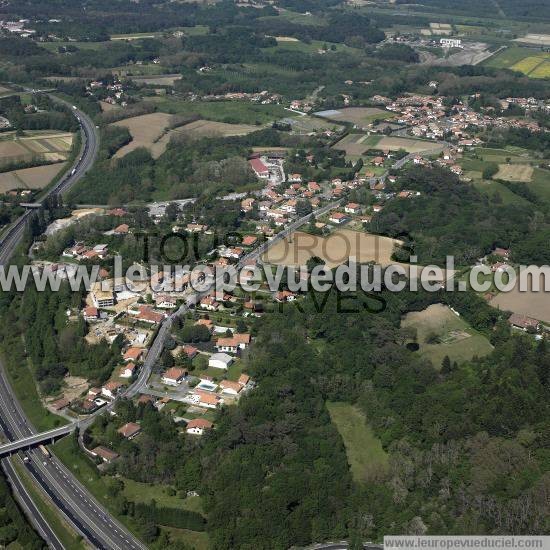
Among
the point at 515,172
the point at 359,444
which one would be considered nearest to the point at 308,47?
the point at 515,172

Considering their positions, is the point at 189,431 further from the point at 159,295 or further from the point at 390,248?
the point at 390,248

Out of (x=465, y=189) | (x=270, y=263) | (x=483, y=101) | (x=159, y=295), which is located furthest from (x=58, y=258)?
(x=483, y=101)

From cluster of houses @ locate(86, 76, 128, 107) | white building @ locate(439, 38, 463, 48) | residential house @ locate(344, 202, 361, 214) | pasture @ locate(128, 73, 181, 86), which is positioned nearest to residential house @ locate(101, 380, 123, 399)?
residential house @ locate(344, 202, 361, 214)

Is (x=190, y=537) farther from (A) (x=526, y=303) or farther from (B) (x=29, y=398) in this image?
(A) (x=526, y=303)

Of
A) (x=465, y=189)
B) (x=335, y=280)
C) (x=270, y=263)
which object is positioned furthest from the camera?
(x=465, y=189)

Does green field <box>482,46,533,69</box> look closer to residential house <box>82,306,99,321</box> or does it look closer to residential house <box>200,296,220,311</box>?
residential house <box>200,296,220,311</box>

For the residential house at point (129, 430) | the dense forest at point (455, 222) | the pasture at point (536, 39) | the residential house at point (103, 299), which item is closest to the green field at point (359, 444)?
the residential house at point (129, 430)
